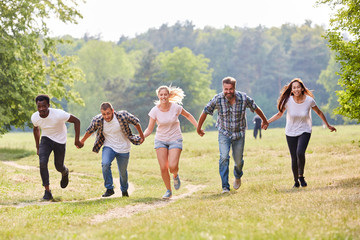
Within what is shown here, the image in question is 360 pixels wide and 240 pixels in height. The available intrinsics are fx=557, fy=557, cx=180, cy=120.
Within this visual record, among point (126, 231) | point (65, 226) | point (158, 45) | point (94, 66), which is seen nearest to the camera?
point (126, 231)

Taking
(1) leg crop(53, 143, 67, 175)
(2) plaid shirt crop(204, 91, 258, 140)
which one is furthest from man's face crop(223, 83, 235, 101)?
(1) leg crop(53, 143, 67, 175)

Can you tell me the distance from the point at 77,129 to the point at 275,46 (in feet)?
373

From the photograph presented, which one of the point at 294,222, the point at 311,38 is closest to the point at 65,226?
the point at 294,222

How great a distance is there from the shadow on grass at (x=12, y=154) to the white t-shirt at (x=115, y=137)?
69.2ft

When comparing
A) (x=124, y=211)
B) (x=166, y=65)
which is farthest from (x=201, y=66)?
(x=124, y=211)

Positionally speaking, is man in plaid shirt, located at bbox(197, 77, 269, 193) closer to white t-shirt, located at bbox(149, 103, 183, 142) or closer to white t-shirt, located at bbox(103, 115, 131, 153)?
white t-shirt, located at bbox(149, 103, 183, 142)

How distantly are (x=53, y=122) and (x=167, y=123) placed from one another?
8.34 ft

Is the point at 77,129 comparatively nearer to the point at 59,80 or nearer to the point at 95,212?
the point at 95,212

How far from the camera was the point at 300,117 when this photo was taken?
1223cm

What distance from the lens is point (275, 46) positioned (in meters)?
123

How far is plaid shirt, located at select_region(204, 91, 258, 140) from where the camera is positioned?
1211cm

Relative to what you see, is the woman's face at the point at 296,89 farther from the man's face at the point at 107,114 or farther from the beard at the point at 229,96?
the man's face at the point at 107,114

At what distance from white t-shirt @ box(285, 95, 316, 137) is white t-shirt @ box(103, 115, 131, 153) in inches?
148

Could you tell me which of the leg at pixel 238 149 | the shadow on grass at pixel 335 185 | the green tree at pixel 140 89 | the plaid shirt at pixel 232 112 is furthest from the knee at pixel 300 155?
the green tree at pixel 140 89
